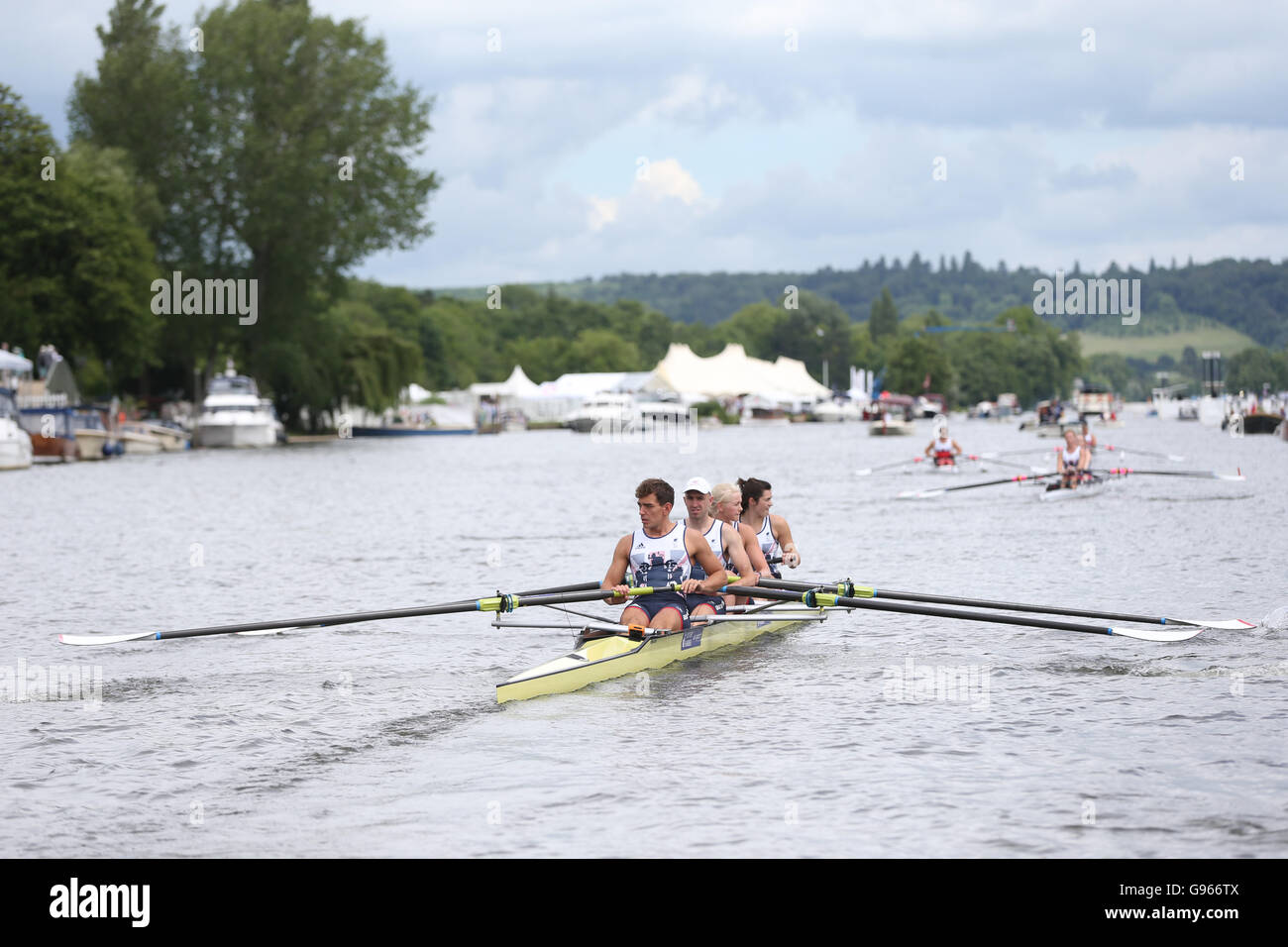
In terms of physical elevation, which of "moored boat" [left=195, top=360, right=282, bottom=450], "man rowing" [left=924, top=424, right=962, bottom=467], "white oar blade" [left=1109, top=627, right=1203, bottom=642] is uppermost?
"moored boat" [left=195, top=360, right=282, bottom=450]

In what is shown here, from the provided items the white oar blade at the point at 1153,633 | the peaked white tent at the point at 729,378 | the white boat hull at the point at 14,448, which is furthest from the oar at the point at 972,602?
the peaked white tent at the point at 729,378

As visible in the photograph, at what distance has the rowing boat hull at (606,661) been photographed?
11906 millimetres

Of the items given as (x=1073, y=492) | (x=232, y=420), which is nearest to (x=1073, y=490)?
(x=1073, y=492)

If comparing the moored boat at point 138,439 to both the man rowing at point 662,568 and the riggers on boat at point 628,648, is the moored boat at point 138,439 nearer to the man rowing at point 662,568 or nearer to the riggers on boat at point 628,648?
the riggers on boat at point 628,648

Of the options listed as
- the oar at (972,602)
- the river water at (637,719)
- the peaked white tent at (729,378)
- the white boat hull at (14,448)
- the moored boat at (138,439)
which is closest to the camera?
the river water at (637,719)

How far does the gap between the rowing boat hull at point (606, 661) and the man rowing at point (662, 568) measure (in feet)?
0.94

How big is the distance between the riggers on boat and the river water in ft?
0.57

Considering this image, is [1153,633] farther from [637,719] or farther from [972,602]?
[637,719]

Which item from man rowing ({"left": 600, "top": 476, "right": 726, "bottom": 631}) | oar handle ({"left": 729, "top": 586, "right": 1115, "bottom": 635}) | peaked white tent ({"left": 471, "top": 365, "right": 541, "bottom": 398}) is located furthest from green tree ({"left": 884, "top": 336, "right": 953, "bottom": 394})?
man rowing ({"left": 600, "top": 476, "right": 726, "bottom": 631})

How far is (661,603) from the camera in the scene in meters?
13.4

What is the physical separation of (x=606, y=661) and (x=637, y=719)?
3.19 ft

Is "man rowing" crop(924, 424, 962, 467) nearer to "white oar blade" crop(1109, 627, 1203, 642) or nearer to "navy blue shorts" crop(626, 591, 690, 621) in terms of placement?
"white oar blade" crop(1109, 627, 1203, 642)

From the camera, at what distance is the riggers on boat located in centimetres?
1195

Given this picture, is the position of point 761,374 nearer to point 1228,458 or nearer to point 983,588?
point 1228,458
